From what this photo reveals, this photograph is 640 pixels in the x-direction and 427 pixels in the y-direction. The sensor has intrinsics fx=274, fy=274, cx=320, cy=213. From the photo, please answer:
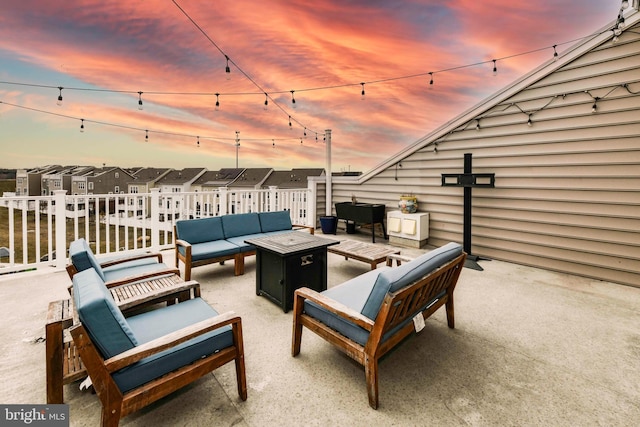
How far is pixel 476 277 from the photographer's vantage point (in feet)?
13.2

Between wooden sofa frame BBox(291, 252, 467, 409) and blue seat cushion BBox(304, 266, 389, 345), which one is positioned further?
blue seat cushion BBox(304, 266, 389, 345)

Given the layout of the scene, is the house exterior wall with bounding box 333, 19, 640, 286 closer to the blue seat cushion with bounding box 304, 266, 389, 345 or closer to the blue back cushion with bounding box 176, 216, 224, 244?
the blue seat cushion with bounding box 304, 266, 389, 345

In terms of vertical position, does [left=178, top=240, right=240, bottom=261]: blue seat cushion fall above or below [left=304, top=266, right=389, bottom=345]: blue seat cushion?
above

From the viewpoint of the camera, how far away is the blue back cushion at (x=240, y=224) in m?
4.42

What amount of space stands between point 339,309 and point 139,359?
1.10 meters

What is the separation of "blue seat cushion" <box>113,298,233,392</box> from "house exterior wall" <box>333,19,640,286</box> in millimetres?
4998

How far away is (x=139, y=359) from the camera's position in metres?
1.31

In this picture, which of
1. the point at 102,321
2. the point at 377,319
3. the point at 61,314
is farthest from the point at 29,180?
the point at 377,319

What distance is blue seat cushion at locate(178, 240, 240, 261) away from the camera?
11.8 ft

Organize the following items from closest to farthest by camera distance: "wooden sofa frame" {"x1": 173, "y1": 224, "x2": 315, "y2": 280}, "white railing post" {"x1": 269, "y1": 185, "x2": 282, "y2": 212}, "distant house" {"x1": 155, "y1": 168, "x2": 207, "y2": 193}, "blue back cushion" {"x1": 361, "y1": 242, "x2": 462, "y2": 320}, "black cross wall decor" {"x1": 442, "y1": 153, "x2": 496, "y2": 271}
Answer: "blue back cushion" {"x1": 361, "y1": 242, "x2": 462, "y2": 320} < "wooden sofa frame" {"x1": 173, "y1": 224, "x2": 315, "y2": 280} < "black cross wall decor" {"x1": 442, "y1": 153, "x2": 496, "y2": 271} < "white railing post" {"x1": 269, "y1": 185, "x2": 282, "y2": 212} < "distant house" {"x1": 155, "y1": 168, "x2": 207, "y2": 193}

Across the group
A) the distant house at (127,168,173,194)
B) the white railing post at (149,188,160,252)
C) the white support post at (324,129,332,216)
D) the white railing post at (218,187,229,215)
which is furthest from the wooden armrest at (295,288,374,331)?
the distant house at (127,168,173,194)

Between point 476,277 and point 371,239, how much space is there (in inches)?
109

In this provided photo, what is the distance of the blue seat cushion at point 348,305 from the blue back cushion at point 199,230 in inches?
103

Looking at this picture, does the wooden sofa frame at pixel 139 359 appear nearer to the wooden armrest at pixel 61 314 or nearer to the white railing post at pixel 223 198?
the wooden armrest at pixel 61 314
